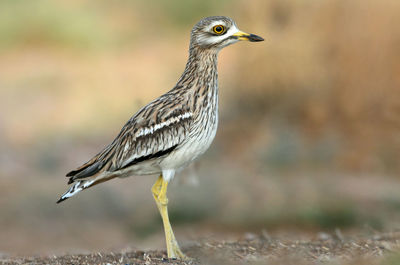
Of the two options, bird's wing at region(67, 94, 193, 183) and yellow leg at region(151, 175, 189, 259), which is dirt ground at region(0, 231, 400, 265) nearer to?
yellow leg at region(151, 175, 189, 259)

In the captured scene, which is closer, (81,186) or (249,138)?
(81,186)

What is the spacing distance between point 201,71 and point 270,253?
205 cm

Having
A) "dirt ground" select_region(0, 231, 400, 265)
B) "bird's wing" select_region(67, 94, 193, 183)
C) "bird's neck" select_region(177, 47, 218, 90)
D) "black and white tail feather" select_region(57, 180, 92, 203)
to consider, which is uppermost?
"bird's neck" select_region(177, 47, 218, 90)

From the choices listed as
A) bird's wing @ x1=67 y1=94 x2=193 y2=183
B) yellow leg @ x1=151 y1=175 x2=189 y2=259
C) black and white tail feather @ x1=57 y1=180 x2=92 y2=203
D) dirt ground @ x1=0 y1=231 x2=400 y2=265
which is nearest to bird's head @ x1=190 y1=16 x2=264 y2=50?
bird's wing @ x1=67 y1=94 x2=193 y2=183

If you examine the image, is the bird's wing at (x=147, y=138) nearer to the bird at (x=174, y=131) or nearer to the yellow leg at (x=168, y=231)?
the bird at (x=174, y=131)

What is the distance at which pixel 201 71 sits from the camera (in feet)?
23.6

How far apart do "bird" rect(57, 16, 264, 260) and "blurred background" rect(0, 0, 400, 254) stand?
3.19 meters

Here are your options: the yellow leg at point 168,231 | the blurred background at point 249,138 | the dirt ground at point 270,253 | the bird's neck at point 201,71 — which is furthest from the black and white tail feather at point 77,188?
the blurred background at point 249,138

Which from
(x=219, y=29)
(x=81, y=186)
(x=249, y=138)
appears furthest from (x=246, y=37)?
(x=249, y=138)

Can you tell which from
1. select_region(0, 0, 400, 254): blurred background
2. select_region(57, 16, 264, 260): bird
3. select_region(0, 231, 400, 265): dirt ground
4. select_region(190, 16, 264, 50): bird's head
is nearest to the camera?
select_region(0, 231, 400, 265): dirt ground

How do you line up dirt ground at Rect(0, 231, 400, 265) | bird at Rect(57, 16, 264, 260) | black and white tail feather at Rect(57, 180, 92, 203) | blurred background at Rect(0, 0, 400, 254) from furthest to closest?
1. blurred background at Rect(0, 0, 400, 254)
2. black and white tail feather at Rect(57, 180, 92, 203)
3. bird at Rect(57, 16, 264, 260)
4. dirt ground at Rect(0, 231, 400, 265)

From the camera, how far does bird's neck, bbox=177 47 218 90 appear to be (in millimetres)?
7137

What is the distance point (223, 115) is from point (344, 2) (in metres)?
4.17

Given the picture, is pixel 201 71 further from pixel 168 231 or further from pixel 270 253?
pixel 270 253
